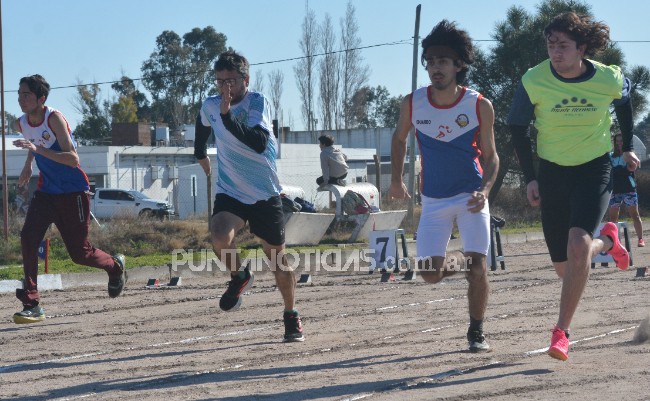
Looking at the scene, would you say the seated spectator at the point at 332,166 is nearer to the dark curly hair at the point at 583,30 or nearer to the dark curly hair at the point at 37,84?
the dark curly hair at the point at 37,84

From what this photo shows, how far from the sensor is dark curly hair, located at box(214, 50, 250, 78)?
24.2ft

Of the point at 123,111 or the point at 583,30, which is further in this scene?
the point at 123,111

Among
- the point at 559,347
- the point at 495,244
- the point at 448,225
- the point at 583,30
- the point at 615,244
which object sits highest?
the point at 583,30

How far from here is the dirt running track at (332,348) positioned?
5711 mm

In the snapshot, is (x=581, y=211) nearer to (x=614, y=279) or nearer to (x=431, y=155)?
(x=431, y=155)

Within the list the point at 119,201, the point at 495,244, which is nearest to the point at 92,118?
the point at 119,201

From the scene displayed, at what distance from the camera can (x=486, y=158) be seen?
6863 millimetres

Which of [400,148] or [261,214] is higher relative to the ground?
[400,148]

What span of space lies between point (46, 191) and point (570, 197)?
4676 mm

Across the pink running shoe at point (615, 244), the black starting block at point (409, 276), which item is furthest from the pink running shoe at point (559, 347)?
the black starting block at point (409, 276)

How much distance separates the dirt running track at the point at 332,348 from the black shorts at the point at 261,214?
780mm

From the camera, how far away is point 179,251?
16594mm

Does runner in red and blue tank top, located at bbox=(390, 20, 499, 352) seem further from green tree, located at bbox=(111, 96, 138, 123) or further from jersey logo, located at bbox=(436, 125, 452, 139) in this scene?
green tree, located at bbox=(111, 96, 138, 123)

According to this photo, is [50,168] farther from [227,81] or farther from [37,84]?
[227,81]
